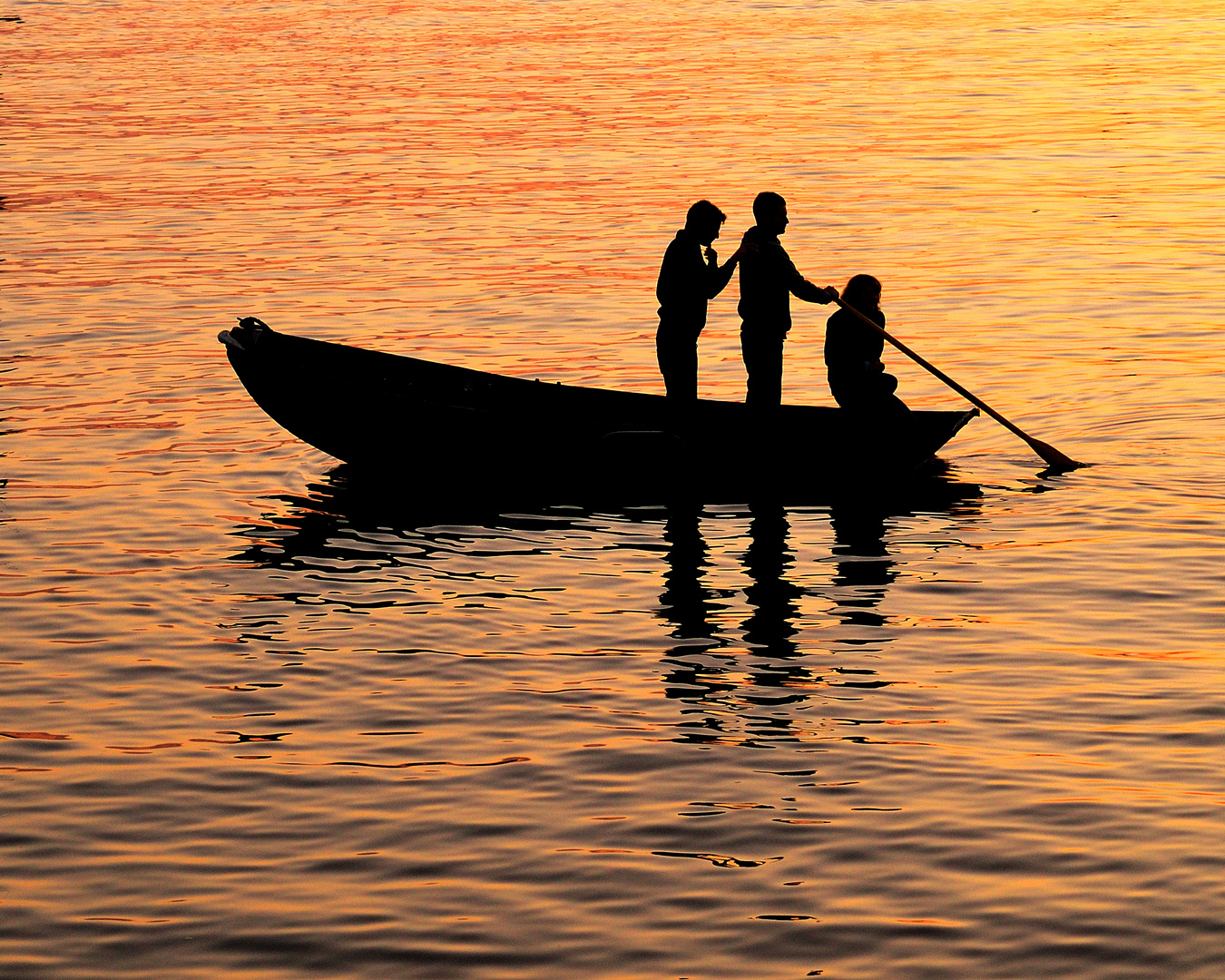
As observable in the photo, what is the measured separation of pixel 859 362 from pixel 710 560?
2476mm

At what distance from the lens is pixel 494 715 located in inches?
417

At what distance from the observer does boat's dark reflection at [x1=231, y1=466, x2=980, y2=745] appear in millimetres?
10984

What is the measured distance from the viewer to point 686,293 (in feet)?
50.6

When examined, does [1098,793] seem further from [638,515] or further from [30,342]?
[30,342]

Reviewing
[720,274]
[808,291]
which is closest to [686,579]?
[808,291]

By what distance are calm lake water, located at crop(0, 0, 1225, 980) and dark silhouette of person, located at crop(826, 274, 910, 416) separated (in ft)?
2.80

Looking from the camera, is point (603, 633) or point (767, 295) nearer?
point (603, 633)

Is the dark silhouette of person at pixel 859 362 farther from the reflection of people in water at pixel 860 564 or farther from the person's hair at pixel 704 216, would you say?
the person's hair at pixel 704 216

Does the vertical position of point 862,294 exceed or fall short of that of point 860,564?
it exceeds it

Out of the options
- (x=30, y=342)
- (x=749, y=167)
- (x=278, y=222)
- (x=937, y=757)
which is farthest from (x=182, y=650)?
(x=749, y=167)

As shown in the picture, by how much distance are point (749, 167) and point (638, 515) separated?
19.5 m

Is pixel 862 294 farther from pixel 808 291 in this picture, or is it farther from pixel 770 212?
pixel 770 212

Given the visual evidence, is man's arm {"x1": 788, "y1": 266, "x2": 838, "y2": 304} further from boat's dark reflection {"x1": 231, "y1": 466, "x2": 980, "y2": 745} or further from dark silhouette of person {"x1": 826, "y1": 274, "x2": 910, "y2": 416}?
boat's dark reflection {"x1": 231, "y1": 466, "x2": 980, "y2": 745}

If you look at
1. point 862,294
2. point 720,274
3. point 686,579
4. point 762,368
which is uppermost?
point 720,274
